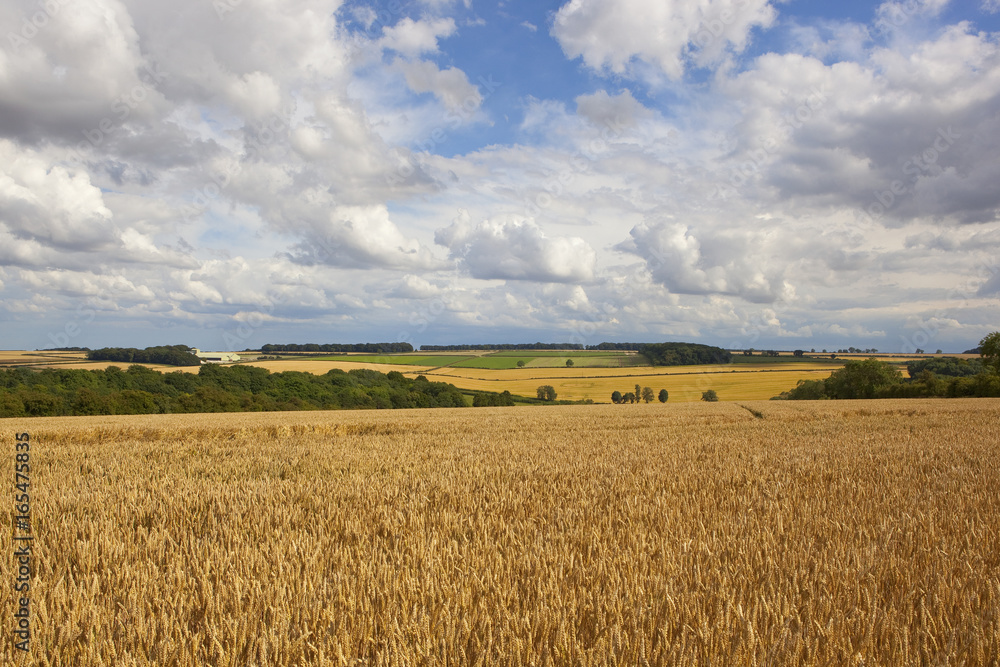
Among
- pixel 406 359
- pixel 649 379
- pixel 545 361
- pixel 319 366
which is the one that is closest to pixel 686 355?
pixel 649 379

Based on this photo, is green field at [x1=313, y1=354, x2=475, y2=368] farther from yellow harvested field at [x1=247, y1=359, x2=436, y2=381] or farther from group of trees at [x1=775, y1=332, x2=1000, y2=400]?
group of trees at [x1=775, y1=332, x2=1000, y2=400]

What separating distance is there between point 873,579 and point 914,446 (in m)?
10.5

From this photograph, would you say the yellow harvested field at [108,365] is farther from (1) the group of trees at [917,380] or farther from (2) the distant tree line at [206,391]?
(1) the group of trees at [917,380]

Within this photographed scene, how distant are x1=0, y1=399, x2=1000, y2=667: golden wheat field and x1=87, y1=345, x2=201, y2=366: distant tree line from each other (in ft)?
275

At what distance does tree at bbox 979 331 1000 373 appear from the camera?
194 feet

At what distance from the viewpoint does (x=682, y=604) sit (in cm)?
311

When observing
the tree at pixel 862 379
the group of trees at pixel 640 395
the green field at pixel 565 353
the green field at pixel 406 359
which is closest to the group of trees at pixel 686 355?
the green field at pixel 565 353

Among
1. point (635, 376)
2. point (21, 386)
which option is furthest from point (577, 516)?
point (635, 376)

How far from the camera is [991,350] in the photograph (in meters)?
60.0

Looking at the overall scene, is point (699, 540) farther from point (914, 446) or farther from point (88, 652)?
point (914, 446)

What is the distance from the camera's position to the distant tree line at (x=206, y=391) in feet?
161

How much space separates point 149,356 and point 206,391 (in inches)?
1335

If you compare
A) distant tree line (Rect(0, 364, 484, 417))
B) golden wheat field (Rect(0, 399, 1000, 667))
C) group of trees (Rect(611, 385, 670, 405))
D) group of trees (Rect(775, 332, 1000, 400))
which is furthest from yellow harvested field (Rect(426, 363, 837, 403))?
golden wheat field (Rect(0, 399, 1000, 667))

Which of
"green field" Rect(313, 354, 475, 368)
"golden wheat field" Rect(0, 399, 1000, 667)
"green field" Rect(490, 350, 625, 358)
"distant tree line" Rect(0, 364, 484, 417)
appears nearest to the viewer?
"golden wheat field" Rect(0, 399, 1000, 667)
